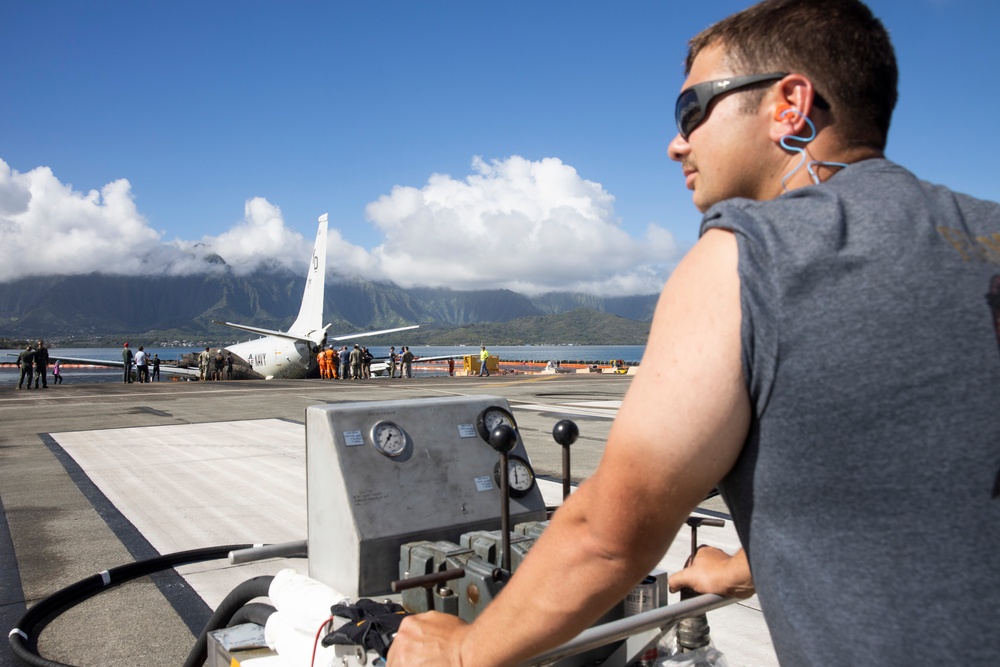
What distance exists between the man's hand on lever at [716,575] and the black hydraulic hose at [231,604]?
1.19 m

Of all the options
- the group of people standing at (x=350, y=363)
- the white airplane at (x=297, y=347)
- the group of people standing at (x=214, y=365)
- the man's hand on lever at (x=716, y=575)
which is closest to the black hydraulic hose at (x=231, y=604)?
the man's hand on lever at (x=716, y=575)

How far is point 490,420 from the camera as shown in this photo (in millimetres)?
2203

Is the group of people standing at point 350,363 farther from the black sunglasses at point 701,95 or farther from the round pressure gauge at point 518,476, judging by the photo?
the black sunglasses at point 701,95

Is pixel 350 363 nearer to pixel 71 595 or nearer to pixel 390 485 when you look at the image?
pixel 71 595

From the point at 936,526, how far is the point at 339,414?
1.42 m

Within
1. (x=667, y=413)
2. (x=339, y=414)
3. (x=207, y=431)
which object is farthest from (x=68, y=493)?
(x=667, y=413)

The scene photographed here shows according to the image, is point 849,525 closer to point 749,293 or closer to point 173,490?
point 749,293

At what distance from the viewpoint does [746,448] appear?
3.15ft

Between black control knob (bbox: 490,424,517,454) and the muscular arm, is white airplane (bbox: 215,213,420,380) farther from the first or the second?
the muscular arm

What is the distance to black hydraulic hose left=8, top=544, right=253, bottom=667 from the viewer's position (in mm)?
2887

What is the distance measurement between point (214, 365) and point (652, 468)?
3652 cm

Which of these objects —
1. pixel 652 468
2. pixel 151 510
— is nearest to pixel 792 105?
pixel 652 468

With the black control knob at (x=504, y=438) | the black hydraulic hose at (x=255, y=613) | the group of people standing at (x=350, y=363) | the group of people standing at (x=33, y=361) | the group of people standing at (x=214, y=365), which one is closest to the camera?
the black control knob at (x=504, y=438)

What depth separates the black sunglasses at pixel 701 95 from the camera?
113 centimetres
